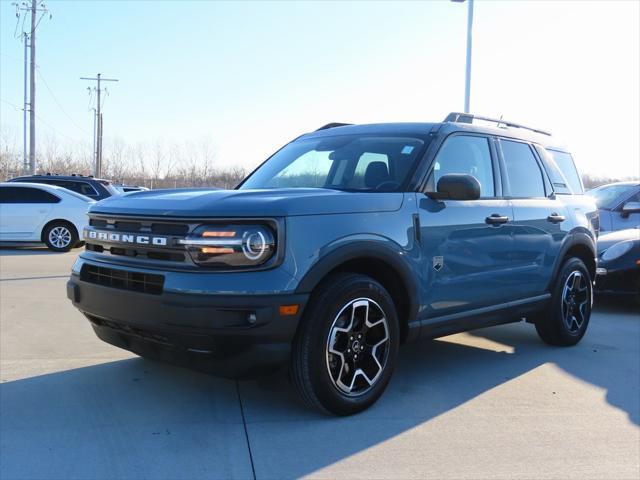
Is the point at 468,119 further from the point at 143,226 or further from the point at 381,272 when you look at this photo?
the point at 143,226

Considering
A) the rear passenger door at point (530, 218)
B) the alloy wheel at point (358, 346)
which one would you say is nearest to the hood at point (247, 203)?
the alloy wheel at point (358, 346)

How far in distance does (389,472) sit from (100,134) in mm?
60494

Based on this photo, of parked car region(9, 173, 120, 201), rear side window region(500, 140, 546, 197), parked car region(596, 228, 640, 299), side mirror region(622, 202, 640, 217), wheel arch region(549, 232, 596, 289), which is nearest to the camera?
rear side window region(500, 140, 546, 197)

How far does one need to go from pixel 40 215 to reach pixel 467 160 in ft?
36.4

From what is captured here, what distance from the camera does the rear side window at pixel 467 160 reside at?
449 cm

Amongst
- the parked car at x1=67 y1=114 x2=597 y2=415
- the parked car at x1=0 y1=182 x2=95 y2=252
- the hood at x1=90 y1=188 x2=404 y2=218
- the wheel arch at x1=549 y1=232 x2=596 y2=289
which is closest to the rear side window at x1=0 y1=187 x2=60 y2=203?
the parked car at x1=0 y1=182 x2=95 y2=252

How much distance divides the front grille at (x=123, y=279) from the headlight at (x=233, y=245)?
290 millimetres

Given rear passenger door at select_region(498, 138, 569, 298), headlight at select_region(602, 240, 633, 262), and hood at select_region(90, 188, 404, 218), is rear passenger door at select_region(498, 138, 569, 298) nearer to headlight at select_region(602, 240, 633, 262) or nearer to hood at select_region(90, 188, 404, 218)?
hood at select_region(90, 188, 404, 218)

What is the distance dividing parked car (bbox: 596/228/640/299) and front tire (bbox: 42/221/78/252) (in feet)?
35.0

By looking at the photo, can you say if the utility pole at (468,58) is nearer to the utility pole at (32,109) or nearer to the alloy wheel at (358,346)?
the alloy wheel at (358,346)

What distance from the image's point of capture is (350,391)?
379 centimetres

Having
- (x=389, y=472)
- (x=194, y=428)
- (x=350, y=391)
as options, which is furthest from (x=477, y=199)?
(x=194, y=428)

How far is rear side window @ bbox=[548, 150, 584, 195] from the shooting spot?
247 inches

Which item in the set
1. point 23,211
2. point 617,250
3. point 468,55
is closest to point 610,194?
point 617,250
